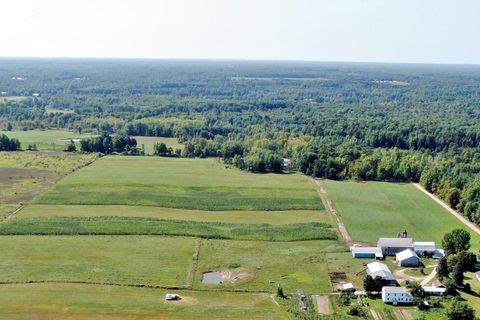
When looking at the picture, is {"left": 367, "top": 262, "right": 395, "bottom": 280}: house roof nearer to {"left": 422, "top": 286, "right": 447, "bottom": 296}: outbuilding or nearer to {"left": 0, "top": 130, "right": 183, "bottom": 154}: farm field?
{"left": 422, "top": 286, "right": 447, "bottom": 296}: outbuilding

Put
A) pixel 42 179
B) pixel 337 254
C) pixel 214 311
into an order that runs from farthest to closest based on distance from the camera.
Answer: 1. pixel 42 179
2. pixel 337 254
3. pixel 214 311

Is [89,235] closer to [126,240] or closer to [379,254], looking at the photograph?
[126,240]

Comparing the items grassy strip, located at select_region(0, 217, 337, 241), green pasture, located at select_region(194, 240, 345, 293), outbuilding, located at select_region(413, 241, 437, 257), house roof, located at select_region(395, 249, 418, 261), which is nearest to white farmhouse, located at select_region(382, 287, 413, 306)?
green pasture, located at select_region(194, 240, 345, 293)

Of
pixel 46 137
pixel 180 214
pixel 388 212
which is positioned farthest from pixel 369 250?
pixel 46 137

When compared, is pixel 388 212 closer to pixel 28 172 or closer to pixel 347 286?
pixel 347 286

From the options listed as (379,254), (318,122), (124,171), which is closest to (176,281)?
(379,254)

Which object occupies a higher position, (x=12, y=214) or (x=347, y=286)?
(x=347, y=286)
